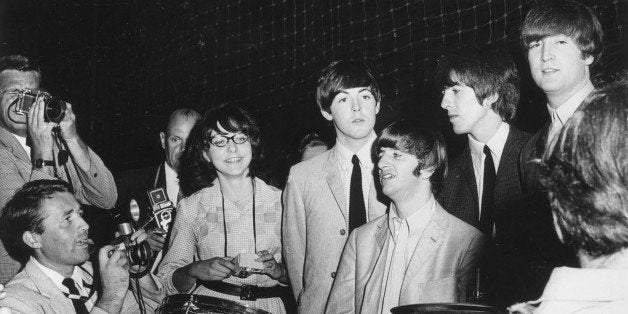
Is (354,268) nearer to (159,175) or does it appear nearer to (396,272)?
(396,272)

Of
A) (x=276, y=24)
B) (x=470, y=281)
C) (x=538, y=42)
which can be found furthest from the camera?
(x=276, y=24)

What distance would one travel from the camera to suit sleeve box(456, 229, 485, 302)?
2.86 m

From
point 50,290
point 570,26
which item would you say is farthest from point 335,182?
point 50,290

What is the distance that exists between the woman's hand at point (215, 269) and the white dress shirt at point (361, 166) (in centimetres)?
81

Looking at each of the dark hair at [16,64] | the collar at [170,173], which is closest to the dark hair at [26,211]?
the dark hair at [16,64]

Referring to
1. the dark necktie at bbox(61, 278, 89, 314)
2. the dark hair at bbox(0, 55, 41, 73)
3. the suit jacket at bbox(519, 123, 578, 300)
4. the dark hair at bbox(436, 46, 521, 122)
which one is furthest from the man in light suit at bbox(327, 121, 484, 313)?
the dark hair at bbox(0, 55, 41, 73)

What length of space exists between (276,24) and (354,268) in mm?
5095

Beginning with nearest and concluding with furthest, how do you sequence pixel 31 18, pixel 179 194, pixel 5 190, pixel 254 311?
pixel 254 311, pixel 5 190, pixel 179 194, pixel 31 18

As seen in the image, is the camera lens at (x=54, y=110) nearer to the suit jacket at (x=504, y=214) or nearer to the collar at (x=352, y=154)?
the collar at (x=352, y=154)

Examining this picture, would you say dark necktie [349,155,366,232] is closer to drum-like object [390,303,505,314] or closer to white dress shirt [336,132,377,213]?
white dress shirt [336,132,377,213]

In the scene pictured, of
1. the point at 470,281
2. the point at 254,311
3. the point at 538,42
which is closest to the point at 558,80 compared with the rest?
the point at 538,42

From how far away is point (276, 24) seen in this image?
7.62 meters

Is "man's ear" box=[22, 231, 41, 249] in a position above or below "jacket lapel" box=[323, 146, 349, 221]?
below

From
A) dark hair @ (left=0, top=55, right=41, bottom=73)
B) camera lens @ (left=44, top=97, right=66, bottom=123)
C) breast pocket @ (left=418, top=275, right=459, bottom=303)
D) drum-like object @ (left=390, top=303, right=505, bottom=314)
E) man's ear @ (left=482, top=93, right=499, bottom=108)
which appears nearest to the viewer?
Answer: drum-like object @ (left=390, top=303, right=505, bottom=314)
